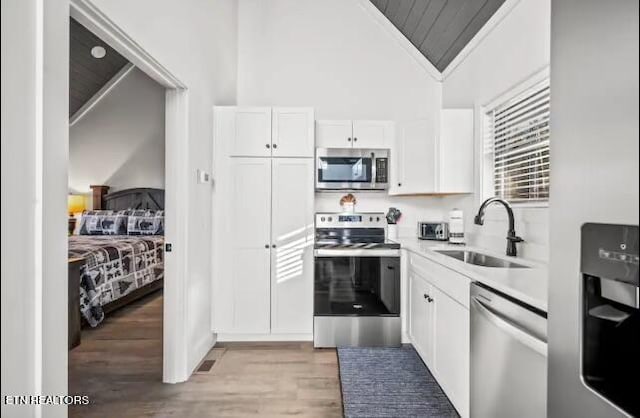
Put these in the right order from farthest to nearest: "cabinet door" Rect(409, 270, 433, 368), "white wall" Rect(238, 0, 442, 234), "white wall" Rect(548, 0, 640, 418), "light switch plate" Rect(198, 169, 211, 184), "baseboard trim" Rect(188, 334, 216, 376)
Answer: "white wall" Rect(238, 0, 442, 234) < "light switch plate" Rect(198, 169, 211, 184) < "baseboard trim" Rect(188, 334, 216, 376) < "cabinet door" Rect(409, 270, 433, 368) < "white wall" Rect(548, 0, 640, 418)

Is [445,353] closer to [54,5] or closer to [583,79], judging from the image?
[583,79]

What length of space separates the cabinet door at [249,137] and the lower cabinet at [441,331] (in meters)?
1.60

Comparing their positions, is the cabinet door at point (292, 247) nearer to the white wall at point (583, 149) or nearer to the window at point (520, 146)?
the window at point (520, 146)

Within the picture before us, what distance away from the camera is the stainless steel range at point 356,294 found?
3018 mm

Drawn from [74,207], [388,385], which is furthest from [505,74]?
[74,207]

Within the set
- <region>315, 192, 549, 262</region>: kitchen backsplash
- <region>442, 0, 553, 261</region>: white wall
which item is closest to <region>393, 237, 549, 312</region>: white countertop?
<region>315, 192, 549, 262</region>: kitchen backsplash

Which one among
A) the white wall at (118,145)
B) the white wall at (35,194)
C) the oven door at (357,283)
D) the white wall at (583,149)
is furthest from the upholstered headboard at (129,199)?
the white wall at (583,149)

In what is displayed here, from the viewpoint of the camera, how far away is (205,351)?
2852 mm

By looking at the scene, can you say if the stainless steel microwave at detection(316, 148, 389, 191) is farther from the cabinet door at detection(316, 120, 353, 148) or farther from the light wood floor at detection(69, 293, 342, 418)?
the light wood floor at detection(69, 293, 342, 418)

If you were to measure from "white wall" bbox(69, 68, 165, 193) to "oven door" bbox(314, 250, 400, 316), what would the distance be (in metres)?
4.15

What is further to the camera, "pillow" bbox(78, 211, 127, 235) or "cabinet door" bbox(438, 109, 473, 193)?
"pillow" bbox(78, 211, 127, 235)

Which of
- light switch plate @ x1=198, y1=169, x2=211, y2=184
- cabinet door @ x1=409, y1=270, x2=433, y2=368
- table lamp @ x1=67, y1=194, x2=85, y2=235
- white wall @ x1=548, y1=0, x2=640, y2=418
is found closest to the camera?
white wall @ x1=548, y1=0, x2=640, y2=418

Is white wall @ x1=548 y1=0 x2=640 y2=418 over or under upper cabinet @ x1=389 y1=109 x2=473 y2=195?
under

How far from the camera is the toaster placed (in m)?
3.31
